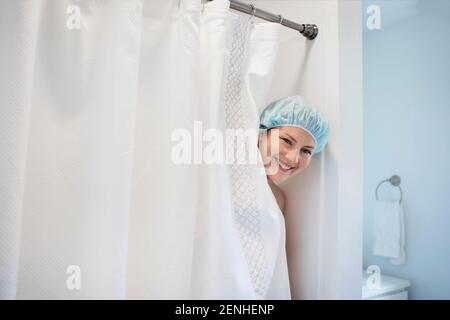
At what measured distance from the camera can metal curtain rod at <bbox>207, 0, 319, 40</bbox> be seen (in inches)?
31.1

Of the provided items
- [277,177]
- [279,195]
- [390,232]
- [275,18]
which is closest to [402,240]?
[390,232]

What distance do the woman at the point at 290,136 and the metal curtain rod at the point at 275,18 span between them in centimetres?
22

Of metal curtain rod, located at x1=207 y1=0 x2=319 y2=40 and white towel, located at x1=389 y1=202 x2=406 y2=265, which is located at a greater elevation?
metal curtain rod, located at x1=207 y1=0 x2=319 y2=40

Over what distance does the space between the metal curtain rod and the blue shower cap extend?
0.22 metres

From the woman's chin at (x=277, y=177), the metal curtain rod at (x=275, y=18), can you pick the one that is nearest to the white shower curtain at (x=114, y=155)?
the metal curtain rod at (x=275, y=18)

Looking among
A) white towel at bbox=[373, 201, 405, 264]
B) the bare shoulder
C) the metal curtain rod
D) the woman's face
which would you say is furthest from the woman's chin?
white towel at bbox=[373, 201, 405, 264]

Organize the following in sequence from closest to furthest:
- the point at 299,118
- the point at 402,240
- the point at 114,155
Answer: the point at 114,155 < the point at 299,118 < the point at 402,240

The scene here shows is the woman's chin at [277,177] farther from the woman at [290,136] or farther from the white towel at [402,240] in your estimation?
the white towel at [402,240]

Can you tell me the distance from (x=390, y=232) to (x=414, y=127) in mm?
615

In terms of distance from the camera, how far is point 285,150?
0.85m

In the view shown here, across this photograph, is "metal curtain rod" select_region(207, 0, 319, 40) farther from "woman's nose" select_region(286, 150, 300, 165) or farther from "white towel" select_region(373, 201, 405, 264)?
"white towel" select_region(373, 201, 405, 264)

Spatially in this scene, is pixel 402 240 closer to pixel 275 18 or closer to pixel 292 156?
pixel 292 156
